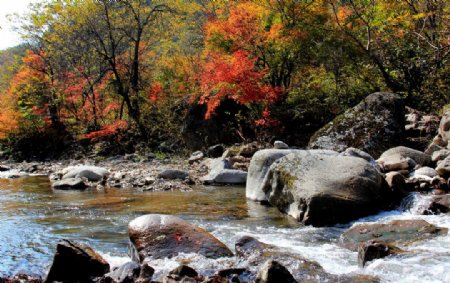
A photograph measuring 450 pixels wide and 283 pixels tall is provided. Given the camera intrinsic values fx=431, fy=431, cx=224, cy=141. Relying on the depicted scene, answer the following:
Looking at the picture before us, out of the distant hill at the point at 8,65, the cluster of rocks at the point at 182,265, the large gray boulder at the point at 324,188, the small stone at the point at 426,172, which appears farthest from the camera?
the distant hill at the point at 8,65

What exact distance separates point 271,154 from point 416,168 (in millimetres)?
3330

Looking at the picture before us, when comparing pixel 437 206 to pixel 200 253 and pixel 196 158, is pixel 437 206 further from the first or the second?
pixel 196 158

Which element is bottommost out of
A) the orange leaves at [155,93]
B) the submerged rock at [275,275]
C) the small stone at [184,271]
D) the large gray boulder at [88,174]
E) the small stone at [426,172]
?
the small stone at [184,271]

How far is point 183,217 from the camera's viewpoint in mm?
8367

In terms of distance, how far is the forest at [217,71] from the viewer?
50.4 feet

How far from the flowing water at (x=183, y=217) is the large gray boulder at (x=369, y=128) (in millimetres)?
3247

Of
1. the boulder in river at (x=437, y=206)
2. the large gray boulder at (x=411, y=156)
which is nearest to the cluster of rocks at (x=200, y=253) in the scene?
the boulder in river at (x=437, y=206)

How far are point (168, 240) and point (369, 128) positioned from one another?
8.62 m

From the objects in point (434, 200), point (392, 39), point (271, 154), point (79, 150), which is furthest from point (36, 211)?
point (79, 150)

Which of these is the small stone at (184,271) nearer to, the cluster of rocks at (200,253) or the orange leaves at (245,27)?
the cluster of rocks at (200,253)

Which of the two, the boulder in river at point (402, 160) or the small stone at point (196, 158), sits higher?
the boulder in river at point (402, 160)

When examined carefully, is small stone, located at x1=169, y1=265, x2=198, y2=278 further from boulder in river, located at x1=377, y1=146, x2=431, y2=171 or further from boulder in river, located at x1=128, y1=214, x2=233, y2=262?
boulder in river, located at x1=377, y1=146, x2=431, y2=171

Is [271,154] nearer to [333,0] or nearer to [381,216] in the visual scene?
[381,216]

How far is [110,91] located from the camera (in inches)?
980
